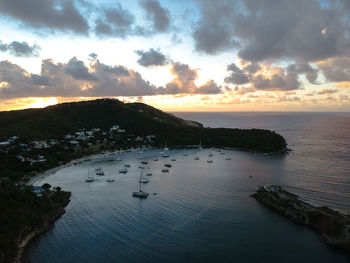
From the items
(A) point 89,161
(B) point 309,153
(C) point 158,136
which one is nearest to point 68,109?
(C) point 158,136

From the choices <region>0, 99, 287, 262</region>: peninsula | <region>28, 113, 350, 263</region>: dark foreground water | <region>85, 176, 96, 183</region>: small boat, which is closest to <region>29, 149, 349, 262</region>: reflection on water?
<region>28, 113, 350, 263</region>: dark foreground water

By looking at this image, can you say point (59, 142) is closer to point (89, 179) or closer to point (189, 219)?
point (89, 179)

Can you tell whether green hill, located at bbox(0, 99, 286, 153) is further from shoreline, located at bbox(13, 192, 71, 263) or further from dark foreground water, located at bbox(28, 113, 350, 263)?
shoreline, located at bbox(13, 192, 71, 263)

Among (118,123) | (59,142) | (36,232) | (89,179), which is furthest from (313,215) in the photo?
(118,123)

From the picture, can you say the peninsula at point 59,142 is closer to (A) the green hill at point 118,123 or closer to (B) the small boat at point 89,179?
(A) the green hill at point 118,123

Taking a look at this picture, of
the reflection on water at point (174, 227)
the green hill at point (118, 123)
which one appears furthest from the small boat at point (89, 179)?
the green hill at point (118, 123)

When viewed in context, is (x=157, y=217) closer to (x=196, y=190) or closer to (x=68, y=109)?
(x=196, y=190)
